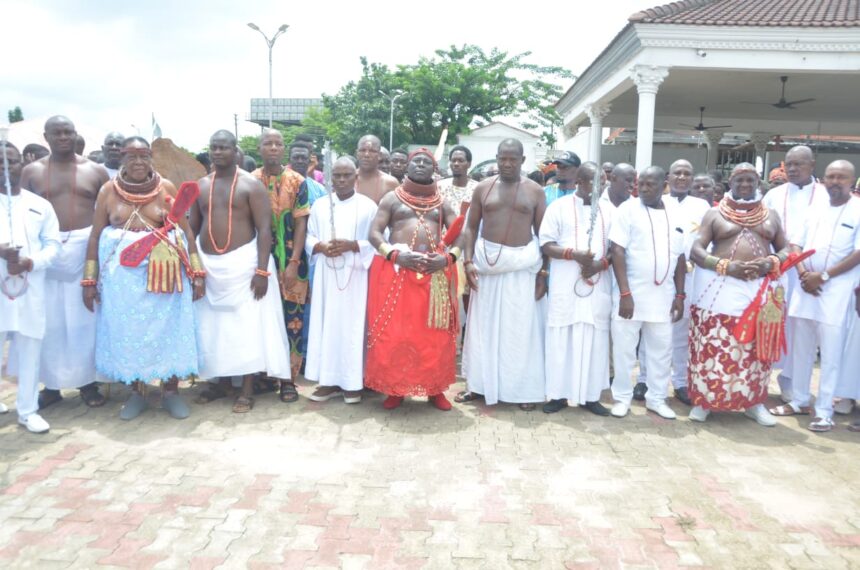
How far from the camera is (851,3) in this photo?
44.6 feet

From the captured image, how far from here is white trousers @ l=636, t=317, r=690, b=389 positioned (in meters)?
5.59

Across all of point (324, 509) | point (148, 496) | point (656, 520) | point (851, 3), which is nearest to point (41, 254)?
point (148, 496)

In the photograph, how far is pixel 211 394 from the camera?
16.7ft

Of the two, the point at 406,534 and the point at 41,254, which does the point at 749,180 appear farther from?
the point at 41,254

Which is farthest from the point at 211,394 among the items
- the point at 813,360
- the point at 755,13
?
the point at 755,13

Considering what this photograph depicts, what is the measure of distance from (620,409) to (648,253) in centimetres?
121

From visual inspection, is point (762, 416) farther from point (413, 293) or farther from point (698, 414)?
point (413, 293)

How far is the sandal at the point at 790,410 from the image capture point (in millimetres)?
5129

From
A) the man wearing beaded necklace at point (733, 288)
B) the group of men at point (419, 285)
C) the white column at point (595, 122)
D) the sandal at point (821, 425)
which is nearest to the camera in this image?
the group of men at point (419, 285)

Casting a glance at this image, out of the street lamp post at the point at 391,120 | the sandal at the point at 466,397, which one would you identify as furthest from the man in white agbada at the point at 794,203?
the street lamp post at the point at 391,120

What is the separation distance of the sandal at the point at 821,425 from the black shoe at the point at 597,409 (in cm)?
150

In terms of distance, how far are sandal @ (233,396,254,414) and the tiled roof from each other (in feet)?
35.1

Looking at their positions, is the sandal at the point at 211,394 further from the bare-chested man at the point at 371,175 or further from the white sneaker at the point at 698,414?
the white sneaker at the point at 698,414

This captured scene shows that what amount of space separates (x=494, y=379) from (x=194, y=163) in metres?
3.68
